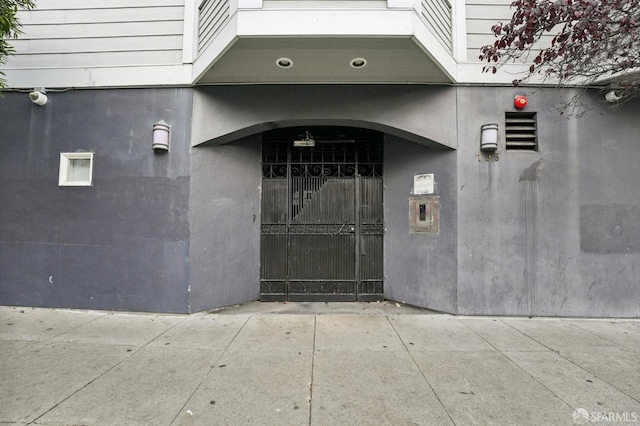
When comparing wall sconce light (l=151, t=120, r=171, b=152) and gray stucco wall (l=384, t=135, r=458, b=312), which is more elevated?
wall sconce light (l=151, t=120, r=171, b=152)

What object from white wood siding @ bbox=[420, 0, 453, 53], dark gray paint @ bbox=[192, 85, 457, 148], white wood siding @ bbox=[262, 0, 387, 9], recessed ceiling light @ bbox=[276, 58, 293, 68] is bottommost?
dark gray paint @ bbox=[192, 85, 457, 148]

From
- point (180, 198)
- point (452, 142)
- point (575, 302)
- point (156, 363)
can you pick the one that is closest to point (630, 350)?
point (575, 302)

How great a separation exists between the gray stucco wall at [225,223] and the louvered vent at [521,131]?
14.6 ft

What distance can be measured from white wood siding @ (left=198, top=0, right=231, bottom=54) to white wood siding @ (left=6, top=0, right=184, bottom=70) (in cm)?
43

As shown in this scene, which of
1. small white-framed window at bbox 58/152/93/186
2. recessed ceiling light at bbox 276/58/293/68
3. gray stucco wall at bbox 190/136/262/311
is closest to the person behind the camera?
recessed ceiling light at bbox 276/58/293/68

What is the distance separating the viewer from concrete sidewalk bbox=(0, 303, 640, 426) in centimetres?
252

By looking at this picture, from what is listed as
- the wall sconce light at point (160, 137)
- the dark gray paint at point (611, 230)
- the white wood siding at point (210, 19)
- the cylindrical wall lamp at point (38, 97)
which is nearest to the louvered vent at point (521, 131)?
the dark gray paint at point (611, 230)

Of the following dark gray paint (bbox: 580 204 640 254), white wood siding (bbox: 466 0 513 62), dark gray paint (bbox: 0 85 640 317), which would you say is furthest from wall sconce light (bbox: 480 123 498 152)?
dark gray paint (bbox: 580 204 640 254)

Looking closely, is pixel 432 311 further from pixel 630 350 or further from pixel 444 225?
pixel 630 350

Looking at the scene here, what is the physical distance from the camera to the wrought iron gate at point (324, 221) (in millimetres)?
5738

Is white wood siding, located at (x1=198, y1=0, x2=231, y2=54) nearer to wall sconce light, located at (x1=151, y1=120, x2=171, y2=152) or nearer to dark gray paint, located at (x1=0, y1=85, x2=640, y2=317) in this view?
dark gray paint, located at (x1=0, y1=85, x2=640, y2=317)

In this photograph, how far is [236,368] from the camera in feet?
10.5

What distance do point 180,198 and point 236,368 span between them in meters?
2.95

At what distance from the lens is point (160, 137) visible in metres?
4.91
